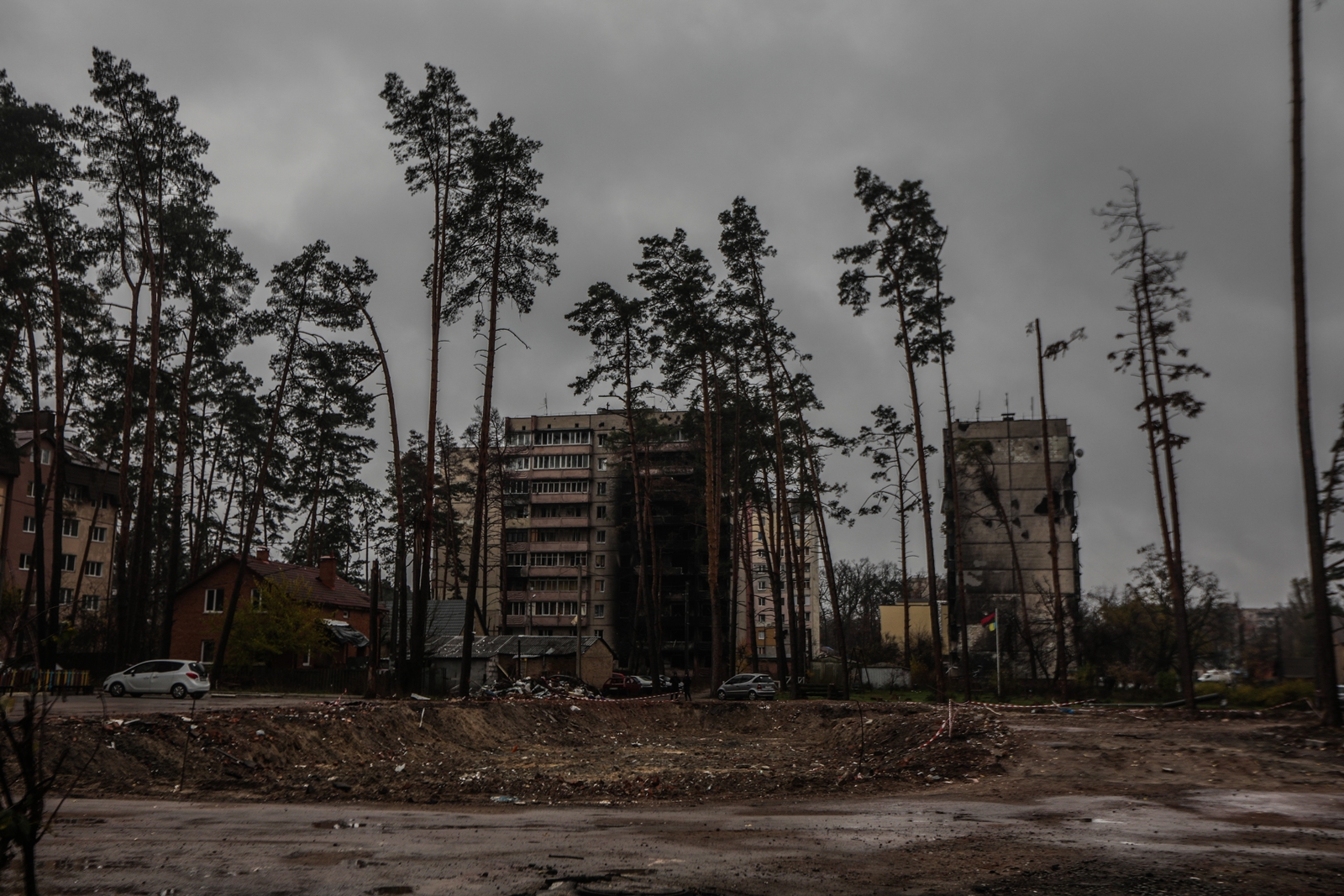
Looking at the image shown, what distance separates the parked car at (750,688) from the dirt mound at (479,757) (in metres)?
9.74

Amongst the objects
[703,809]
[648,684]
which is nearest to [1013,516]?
[648,684]

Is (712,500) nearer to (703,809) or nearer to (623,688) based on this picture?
(623,688)

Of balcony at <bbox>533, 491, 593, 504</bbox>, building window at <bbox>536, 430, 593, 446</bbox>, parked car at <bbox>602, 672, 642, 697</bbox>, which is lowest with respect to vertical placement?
parked car at <bbox>602, 672, 642, 697</bbox>

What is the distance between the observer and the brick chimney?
5383 cm

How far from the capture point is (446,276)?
91.4ft

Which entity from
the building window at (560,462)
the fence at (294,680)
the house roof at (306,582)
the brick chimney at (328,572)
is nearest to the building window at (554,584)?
the building window at (560,462)

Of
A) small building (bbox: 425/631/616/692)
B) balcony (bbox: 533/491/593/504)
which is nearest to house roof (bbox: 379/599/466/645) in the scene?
small building (bbox: 425/631/616/692)

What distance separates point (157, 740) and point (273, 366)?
22531mm

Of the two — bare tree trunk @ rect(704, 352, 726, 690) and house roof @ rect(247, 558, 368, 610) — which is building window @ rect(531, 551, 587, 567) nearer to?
house roof @ rect(247, 558, 368, 610)

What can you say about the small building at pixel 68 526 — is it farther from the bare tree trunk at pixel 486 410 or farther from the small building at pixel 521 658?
the bare tree trunk at pixel 486 410

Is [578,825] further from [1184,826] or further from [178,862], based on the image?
[1184,826]

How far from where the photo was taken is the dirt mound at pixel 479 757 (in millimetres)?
14812

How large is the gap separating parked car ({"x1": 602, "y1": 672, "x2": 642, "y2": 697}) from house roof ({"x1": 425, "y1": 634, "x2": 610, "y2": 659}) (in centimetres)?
587

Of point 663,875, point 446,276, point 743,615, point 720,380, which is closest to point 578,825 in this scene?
point 663,875
